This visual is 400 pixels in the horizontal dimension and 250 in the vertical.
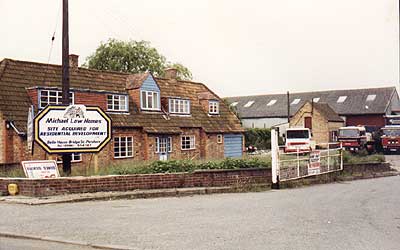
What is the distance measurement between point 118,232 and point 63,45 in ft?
29.7

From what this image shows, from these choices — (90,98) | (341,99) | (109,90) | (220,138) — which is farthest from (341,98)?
(90,98)

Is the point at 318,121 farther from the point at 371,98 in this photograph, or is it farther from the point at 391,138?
the point at 371,98

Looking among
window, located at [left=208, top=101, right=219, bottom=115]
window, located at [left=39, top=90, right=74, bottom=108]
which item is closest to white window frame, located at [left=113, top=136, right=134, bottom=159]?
window, located at [left=39, top=90, right=74, bottom=108]

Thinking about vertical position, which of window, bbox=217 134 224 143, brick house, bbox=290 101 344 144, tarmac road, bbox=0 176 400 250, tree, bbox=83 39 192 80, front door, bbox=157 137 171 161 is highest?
tree, bbox=83 39 192 80

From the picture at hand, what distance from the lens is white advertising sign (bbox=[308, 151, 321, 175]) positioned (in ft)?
67.1

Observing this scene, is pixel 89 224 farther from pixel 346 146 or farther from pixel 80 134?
pixel 346 146

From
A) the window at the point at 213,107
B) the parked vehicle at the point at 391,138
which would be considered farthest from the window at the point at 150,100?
the parked vehicle at the point at 391,138

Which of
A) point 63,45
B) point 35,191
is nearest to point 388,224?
point 35,191

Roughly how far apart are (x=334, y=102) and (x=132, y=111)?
140 feet

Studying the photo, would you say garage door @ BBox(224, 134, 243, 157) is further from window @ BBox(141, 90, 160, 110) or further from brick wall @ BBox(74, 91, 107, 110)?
brick wall @ BBox(74, 91, 107, 110)

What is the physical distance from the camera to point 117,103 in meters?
29.5

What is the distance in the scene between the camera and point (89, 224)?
9656mm

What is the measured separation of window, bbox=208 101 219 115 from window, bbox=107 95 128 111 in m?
8.94

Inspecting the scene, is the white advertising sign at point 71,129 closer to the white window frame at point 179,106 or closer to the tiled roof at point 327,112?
the white window frame at point 179,106
